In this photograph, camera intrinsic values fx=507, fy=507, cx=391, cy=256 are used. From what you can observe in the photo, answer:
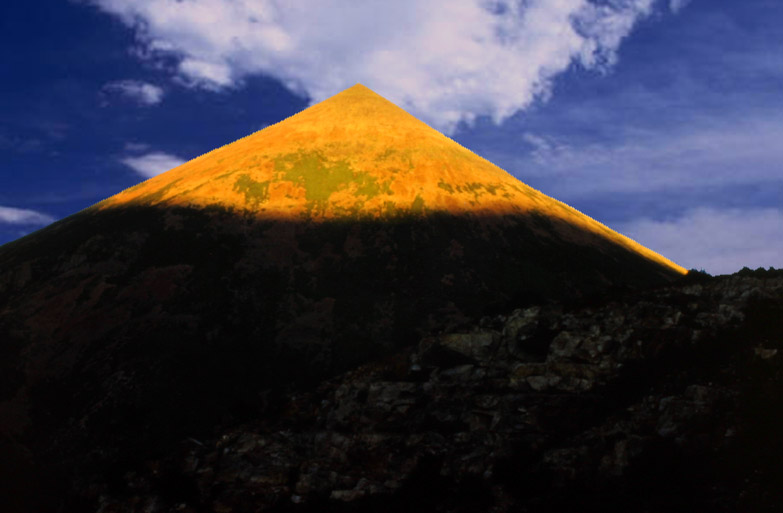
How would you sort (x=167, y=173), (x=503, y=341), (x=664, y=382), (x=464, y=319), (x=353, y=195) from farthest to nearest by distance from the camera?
(x=167, y=173)
(x=353, y=195)
(x=464, y=319)
(x=503, y=341)
(x=664, y=382)

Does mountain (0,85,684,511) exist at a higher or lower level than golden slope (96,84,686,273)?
lower

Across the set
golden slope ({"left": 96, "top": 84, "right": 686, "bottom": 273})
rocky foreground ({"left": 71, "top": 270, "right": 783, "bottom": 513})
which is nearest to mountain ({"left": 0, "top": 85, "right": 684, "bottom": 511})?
golden slope ({"left": 96, "top": 84, "right": 686, "bottom": 273})

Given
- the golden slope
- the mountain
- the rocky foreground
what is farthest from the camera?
the golden slope

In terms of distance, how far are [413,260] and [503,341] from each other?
43.6 ft

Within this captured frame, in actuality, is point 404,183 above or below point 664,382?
above

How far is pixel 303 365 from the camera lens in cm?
2797

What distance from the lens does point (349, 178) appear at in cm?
4262

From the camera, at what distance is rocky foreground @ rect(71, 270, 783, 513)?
14.6 m

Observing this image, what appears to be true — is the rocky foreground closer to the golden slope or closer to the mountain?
the mountain

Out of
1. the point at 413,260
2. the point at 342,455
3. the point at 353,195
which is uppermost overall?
the point at 353,195

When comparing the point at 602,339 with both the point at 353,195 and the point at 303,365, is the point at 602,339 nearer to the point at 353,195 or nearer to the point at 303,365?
the point at 303,365

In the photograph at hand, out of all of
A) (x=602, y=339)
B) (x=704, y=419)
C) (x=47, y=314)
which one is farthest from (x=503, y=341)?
(x=47, y=314)

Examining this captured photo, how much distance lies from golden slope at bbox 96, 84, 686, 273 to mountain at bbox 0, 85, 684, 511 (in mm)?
207

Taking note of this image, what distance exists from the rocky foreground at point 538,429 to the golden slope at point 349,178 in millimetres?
18668
